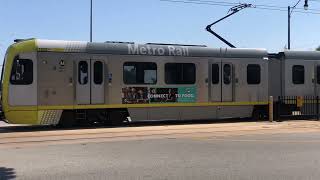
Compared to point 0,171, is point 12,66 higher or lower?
higher

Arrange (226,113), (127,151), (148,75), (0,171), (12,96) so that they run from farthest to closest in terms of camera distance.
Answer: (226,113) → (148,75) → (12,96) → (127,151) → (0,171)

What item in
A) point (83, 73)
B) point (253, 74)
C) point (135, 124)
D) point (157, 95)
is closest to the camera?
point (83, 73)

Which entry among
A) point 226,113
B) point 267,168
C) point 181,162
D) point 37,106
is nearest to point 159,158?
point 181,162

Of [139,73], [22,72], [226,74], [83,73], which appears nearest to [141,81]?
[139,73]

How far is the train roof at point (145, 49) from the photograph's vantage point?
19641 mm

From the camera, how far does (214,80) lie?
73.9 ft

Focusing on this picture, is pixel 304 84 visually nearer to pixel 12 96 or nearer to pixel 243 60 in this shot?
pixel 243 60

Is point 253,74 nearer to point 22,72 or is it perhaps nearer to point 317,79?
point 317,79

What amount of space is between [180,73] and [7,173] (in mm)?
12930

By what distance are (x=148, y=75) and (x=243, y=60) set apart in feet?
14.5

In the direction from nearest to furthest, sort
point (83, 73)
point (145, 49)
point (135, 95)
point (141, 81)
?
1. point (83, 73)
2. point (135, 95)
3. point (141, 81)
4. point (145, 49)

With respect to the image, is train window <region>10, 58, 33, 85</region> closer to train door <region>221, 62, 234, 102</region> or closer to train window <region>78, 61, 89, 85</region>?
train window <region>78, 61, 89, 85</region>

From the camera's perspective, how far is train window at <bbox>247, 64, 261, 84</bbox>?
918 inches

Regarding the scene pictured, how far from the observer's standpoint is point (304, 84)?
2481 cm
